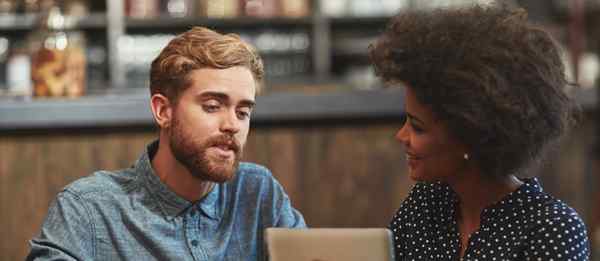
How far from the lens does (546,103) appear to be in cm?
157

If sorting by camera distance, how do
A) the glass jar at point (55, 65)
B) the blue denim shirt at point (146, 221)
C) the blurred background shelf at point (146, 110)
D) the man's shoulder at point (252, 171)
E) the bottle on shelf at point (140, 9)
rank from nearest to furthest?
the blue denim shirt at point (146, 221) < the man's shoulder at point (252, 171) < the blurred background shelf at point (146, 110) < the glass jar at point (55, 65) < the bottle on shelf at point (140, 9)

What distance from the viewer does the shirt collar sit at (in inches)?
73.0

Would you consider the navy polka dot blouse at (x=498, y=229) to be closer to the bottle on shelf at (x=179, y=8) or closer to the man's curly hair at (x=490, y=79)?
the man's curly hair at (x=490, y=79)

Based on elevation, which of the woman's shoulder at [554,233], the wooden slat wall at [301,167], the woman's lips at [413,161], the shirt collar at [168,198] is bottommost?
the wooden slat wall at [301,167]

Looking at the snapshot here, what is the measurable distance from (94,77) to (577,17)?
9.67ft

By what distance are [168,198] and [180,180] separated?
43mm

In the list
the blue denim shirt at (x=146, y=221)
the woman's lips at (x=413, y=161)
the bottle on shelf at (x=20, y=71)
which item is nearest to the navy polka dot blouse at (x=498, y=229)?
the woman's lips at (x=413, y=161)

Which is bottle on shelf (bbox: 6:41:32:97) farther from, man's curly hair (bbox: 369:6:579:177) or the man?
man's curly hair (bbox: 369:6:579:177)

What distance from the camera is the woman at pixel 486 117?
1.56 metres

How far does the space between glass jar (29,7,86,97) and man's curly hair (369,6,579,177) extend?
2.47m

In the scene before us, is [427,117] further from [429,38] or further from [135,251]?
[135,251]

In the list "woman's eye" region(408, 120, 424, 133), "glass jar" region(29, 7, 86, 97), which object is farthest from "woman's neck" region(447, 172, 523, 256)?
"glass jar" region(29, 7, 86, 97)

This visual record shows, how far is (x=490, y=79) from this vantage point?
1.54m

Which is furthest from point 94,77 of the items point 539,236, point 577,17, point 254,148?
point 539,236
